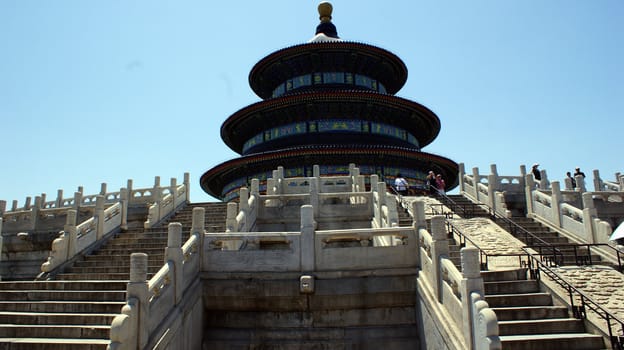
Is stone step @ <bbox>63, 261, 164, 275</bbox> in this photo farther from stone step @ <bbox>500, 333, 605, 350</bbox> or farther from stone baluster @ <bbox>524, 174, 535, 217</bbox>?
stone baluster @ <bbox>524, 174, 535, 217</bbox>

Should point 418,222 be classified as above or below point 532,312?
above

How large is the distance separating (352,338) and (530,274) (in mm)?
4295

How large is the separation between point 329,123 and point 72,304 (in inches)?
886

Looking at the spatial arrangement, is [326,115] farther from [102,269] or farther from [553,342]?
[553,342]

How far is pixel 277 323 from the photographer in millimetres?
11000

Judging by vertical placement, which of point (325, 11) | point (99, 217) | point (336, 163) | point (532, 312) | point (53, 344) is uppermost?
point (325, 11)

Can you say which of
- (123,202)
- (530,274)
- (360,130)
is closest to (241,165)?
(360,130)

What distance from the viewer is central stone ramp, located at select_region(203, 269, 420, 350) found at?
35.2 feet

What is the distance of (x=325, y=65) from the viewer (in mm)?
35031

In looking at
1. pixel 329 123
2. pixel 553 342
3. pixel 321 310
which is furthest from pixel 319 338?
pixel 329 123

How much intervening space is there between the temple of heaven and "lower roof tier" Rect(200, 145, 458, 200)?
59 mm

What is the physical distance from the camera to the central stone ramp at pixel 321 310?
1072cm

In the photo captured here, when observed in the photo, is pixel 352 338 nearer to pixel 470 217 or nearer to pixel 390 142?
pixel 470 217

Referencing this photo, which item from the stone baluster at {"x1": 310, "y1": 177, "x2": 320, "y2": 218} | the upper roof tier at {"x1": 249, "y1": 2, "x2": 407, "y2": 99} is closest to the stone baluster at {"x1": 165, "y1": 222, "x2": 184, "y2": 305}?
the stone baluster at {"x1": 310, "y1": 177, "x2": 320, "y2": 218}
